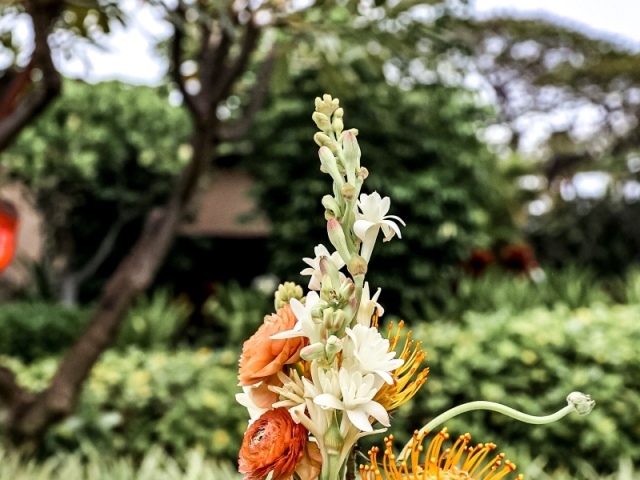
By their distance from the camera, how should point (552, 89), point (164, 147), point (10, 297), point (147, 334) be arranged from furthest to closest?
1. point (552, 89)
2. point (10, 297)
3. point (164, 147)
4. point (147, 334)

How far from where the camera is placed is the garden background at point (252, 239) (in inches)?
127

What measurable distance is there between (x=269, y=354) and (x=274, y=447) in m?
0.10

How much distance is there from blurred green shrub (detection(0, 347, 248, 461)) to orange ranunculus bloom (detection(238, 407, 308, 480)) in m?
3.17

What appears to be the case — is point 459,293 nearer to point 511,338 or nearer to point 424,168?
point 424,168

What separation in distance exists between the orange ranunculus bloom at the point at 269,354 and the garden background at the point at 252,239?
1.77m

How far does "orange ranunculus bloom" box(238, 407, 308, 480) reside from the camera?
0.72 metres

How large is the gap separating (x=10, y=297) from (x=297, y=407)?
31.8 ft

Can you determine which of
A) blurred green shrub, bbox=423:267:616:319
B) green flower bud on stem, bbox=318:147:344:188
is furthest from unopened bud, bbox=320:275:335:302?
blurred green shrub, bbox=423:267:616:319

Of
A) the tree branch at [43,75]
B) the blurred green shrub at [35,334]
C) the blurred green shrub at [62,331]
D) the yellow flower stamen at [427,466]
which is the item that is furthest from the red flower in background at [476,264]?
the yellow flower stamen at [427,466]

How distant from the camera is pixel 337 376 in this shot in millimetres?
714

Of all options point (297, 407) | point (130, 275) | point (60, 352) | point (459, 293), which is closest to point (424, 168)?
point (459, 293)

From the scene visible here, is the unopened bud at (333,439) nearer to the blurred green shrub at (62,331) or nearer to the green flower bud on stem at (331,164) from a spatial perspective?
the green flower bud on stem at (331,164)

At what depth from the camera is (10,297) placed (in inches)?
368

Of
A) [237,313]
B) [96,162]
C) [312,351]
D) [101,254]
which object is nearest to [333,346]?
[312,351]
